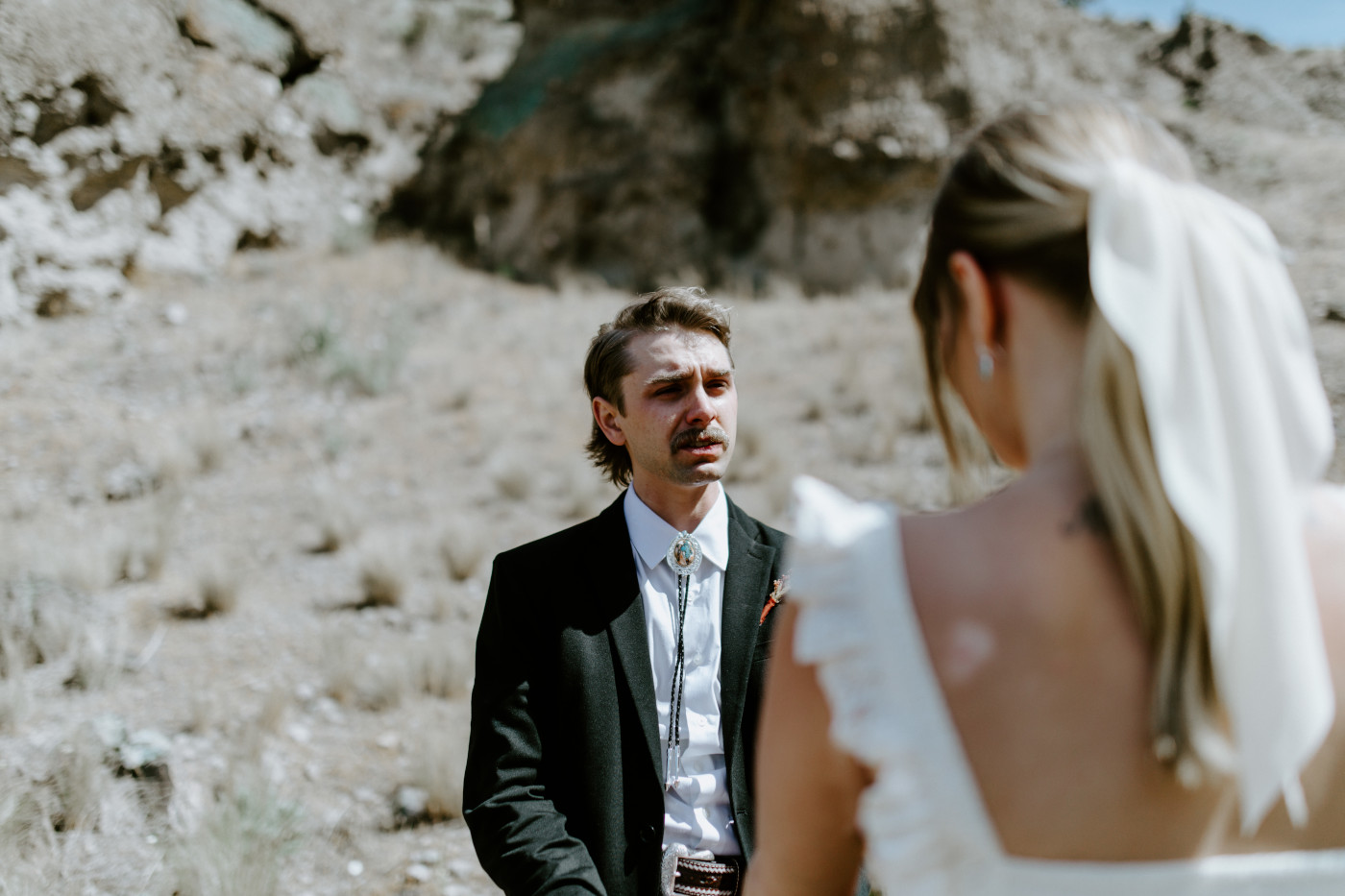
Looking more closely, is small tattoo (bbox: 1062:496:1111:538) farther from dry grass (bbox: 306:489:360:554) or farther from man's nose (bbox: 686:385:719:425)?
dry grass (bbox: 306:489:360:554)

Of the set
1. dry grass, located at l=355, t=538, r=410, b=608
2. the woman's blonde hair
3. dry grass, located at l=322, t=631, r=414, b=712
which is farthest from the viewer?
dry grass, located at l=355, t=538, r=410, b=608

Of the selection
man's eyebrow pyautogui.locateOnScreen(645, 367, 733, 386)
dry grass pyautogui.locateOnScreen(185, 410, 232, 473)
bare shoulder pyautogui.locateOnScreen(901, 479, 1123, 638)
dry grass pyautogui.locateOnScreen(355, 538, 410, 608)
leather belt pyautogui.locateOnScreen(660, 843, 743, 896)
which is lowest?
leather belt pyautogui.locateOnScreen(660, 843, 743, 896)

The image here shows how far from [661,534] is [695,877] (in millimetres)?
760

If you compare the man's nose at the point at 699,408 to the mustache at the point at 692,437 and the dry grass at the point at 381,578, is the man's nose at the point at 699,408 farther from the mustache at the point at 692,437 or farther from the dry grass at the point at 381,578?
the dry grass at the point at 381,578

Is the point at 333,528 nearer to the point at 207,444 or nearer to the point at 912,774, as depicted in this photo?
the point at 207,444

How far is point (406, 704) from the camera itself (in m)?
4.62

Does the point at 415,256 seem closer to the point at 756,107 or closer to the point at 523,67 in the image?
the point at 523,67

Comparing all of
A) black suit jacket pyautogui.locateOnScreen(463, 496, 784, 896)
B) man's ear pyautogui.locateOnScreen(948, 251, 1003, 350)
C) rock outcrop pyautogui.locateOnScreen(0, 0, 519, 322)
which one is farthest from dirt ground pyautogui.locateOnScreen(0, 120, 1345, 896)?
man's ear pyautogui.locateOnScreen(948, 251, 1003, 350)

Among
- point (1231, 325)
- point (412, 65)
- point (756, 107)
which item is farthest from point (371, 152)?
point (1231, 325)

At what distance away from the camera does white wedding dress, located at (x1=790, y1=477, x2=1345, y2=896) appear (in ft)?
2.97

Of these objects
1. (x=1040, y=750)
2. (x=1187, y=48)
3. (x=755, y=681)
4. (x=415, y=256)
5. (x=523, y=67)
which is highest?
(x=1187, y=48)

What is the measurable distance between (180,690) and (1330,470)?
7.16 m

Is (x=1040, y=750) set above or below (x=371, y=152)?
below

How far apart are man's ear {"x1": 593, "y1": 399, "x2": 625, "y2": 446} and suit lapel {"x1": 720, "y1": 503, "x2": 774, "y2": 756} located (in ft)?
1.20
